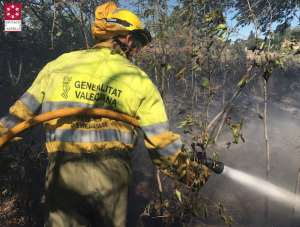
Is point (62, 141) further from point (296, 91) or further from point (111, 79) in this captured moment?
point (296, 91)

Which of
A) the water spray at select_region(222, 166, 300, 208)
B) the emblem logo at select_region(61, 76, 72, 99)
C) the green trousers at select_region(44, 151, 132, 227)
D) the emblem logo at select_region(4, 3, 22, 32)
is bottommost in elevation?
the water spray at select_region(222, 166, 300, 208)

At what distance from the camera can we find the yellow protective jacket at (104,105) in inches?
52.3

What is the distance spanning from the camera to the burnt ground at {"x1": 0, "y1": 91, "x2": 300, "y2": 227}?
13.0 ft

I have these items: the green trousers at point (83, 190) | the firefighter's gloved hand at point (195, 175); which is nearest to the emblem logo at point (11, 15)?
the green trousers at point (83, 190)

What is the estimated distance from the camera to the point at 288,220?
673 cm

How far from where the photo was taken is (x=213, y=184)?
8.47 metres

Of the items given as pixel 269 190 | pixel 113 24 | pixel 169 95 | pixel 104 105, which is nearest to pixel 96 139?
pixel 104 105

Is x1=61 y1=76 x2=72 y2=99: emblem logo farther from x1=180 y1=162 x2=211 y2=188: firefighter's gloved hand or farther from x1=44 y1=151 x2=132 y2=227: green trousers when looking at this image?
x1=180 y1=162 x2=211 y2=188: firefighter's gloved hand

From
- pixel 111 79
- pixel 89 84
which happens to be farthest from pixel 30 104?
pixel 111 79

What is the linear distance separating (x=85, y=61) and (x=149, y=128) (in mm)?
699

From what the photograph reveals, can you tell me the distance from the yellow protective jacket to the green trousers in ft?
0.28

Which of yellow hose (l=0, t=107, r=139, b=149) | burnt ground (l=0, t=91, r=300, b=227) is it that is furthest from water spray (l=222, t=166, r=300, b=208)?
yellow hose (l=0, t=107, r=139, b=149)

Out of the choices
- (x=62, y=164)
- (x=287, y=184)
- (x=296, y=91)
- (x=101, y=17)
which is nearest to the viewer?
(x=62, y=164)

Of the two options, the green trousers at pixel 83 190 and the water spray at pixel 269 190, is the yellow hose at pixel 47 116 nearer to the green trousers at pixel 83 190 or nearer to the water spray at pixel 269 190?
the green trousers at pixel 83 190
